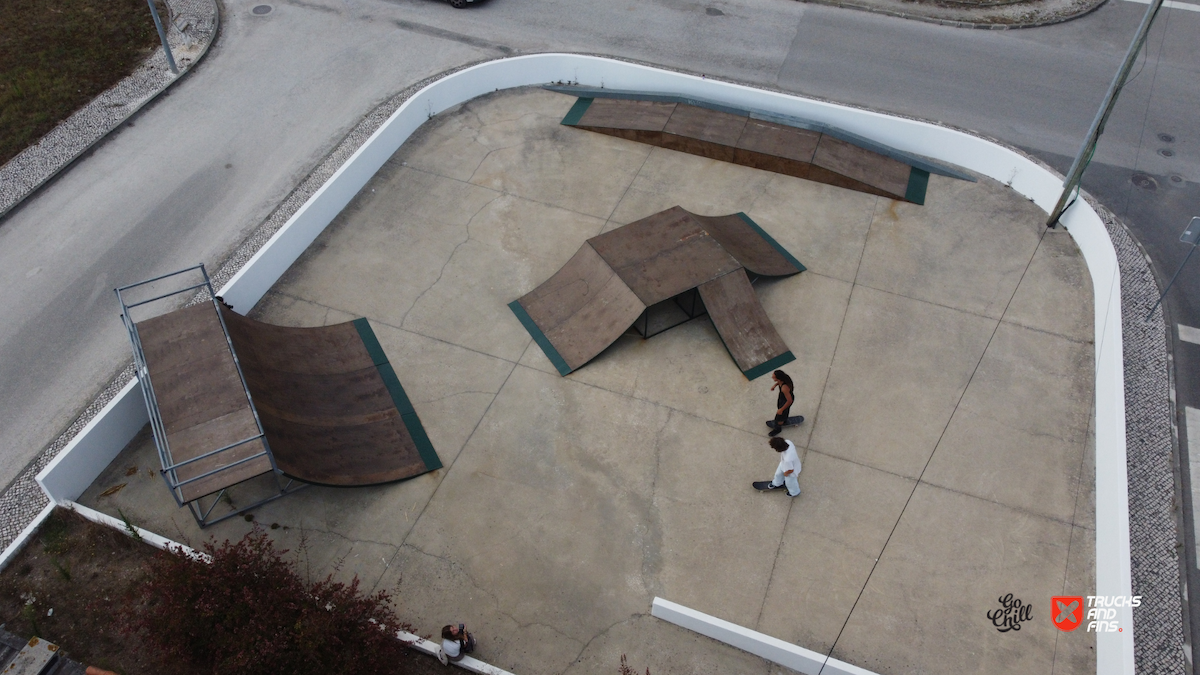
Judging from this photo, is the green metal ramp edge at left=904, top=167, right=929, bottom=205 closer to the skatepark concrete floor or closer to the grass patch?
the skatepark concrete floor

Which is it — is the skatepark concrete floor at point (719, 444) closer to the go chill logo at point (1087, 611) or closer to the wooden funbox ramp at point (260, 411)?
the go chill logo at point (1087, 611)

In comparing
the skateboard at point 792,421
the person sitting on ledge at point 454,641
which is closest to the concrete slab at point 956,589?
the skateboard at point 792,421

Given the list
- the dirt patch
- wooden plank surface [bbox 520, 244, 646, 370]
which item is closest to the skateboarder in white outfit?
wooden plank surface [bbox 520, 244, 646, 370]

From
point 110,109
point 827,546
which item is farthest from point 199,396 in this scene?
point 110,109

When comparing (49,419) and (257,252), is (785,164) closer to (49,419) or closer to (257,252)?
(257,252)

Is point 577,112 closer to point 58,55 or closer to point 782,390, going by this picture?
point 782,390
